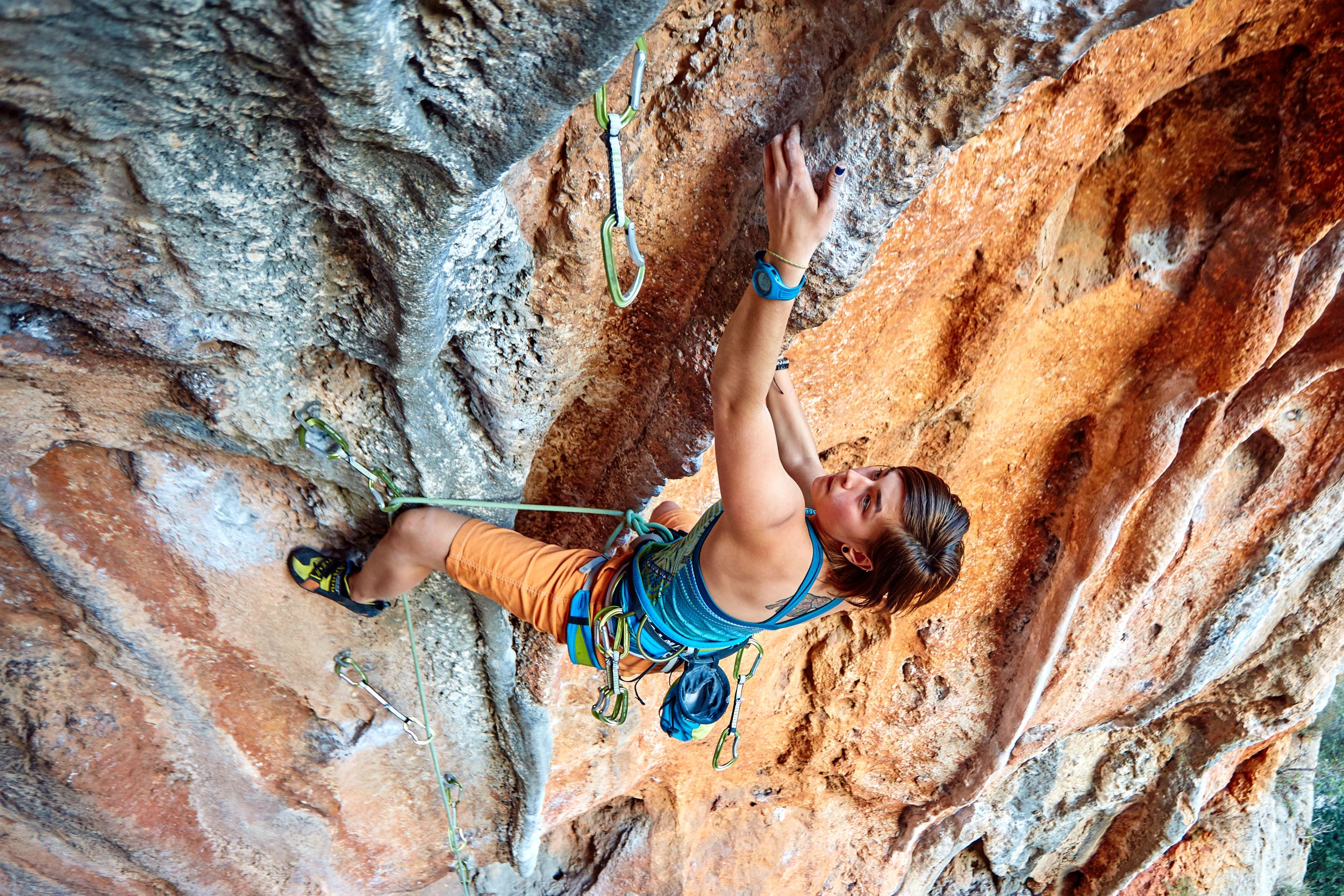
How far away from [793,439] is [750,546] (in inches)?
17.9

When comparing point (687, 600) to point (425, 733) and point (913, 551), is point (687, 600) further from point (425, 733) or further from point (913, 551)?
point (425, 733)

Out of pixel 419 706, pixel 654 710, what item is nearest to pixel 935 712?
pixel 654 710

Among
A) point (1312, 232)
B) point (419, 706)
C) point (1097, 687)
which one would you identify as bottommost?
point (419, 706)

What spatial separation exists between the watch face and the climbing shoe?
1.51 m

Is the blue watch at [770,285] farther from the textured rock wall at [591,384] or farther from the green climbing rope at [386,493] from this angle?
the green climbing rope at [386,493]

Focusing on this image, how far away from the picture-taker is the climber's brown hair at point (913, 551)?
6.10 ft

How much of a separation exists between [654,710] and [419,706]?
913mm

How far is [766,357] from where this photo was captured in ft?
5.11

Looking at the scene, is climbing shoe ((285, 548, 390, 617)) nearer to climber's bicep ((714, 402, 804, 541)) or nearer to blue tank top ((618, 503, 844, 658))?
blue tank top ((618, 503, 844, 658))

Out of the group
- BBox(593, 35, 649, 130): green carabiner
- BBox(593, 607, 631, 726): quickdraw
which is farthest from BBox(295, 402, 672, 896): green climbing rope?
BBox(593, 35, 649, 130): green carabiner

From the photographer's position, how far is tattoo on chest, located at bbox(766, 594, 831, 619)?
1976mm

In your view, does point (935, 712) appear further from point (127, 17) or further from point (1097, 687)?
point (127, 17)

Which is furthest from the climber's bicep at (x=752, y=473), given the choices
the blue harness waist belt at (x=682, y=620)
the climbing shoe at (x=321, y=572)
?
the climbing shoe at (x=321, y=572)

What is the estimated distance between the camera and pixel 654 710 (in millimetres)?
3385
